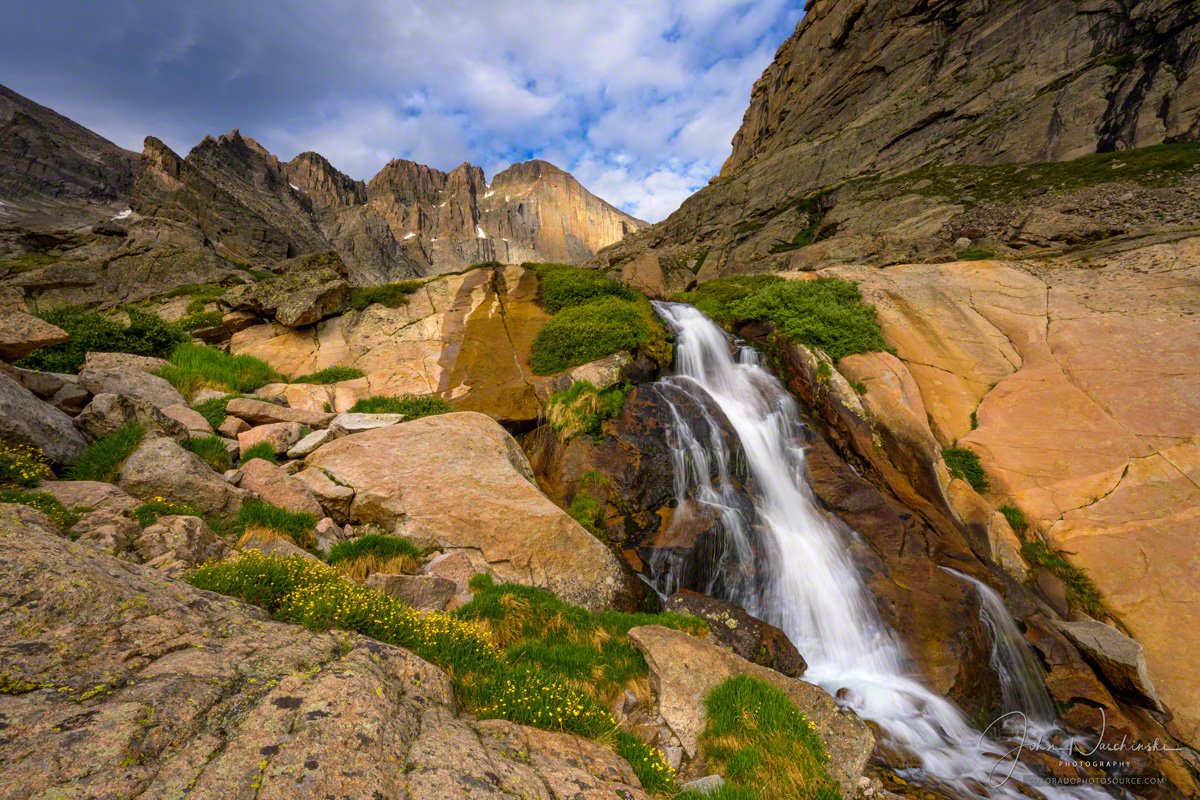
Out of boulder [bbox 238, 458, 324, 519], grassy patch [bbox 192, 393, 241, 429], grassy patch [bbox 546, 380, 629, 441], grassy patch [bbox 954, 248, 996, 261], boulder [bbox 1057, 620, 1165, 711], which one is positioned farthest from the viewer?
grassy patch [bbox 954, 248, 996, 261]

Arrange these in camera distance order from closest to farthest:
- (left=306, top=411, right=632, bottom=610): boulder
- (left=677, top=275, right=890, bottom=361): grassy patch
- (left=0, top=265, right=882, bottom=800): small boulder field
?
1. (left=0, top=265, right=882, bottom=800): small boulder field
2. (left=306, top=411, right=632, bottom=610): boulder
3. (left=677, top=275, right=890, bottom=361): grassy patch

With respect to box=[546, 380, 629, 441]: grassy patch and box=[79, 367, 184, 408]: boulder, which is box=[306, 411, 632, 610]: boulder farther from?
box=[79, 367, 184, 408]: boulder

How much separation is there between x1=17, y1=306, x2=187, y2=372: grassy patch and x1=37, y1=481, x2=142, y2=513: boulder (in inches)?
262

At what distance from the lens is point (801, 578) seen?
9750 millimetres

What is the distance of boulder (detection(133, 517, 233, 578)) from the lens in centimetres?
464

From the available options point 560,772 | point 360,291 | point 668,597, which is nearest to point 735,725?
point 560,772

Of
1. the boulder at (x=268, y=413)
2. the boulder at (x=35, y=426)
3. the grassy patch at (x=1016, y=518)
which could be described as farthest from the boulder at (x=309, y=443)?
the grassy patch at (x=1016, y=518)

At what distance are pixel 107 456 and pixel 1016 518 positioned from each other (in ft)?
59.4

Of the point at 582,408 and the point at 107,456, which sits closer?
the point at 107,456

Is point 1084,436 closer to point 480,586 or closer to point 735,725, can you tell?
point 735,725

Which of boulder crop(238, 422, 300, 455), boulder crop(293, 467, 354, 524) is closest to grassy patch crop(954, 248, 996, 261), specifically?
boulder crop(293, 467, 354, 524)

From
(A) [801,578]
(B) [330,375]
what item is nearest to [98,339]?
(B) [330,375]

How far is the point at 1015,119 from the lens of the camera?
4675cm

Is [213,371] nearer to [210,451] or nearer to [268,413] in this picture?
[268,413]
